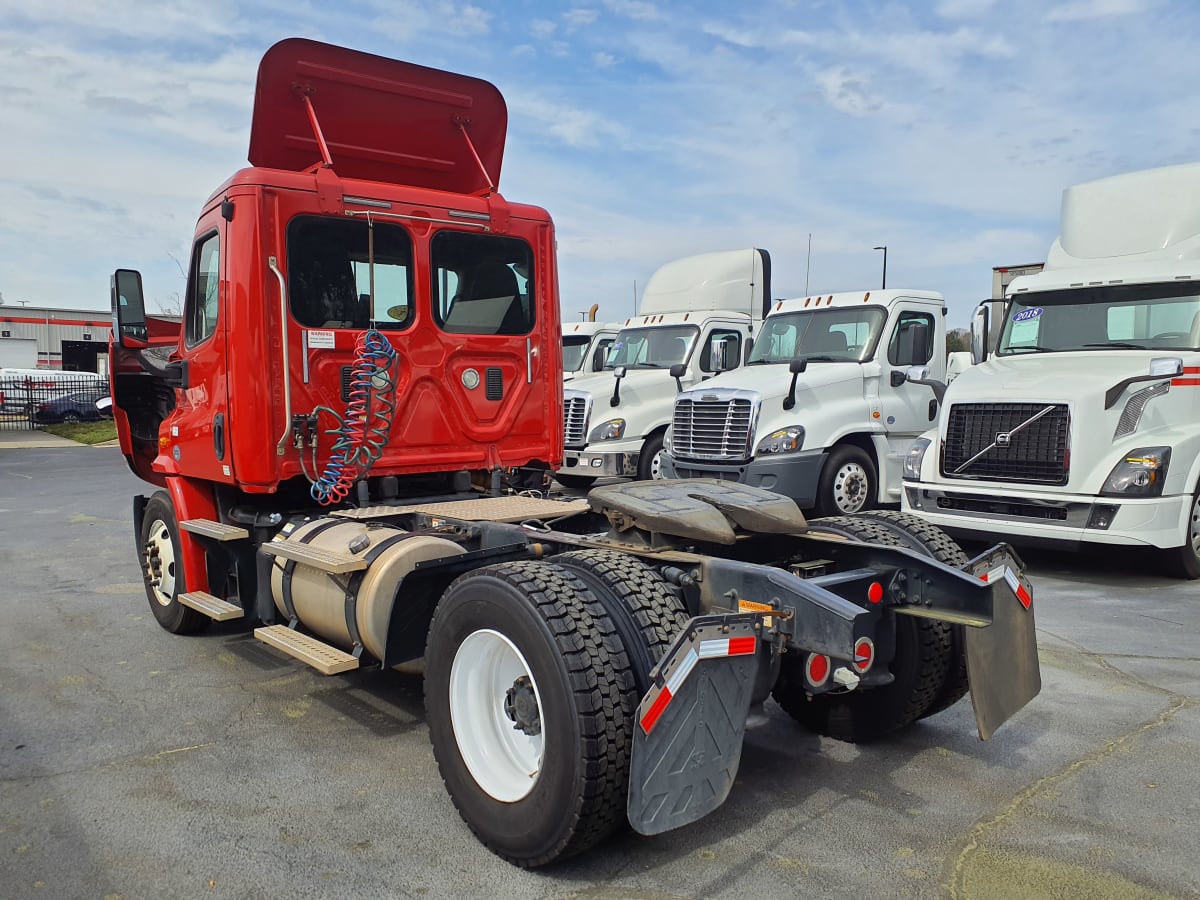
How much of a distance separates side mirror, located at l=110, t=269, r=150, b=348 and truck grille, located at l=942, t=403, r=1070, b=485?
6.59m

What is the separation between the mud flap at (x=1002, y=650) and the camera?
3.39m

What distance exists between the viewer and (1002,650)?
3.52 metres

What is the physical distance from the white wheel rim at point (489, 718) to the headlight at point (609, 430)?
926 centimetres

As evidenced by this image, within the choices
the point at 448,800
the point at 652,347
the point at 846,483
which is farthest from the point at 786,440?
the point at 448,800

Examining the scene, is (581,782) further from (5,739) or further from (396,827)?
(5,739)

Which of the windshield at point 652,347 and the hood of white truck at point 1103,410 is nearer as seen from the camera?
the hood of white truck at point 1103,410

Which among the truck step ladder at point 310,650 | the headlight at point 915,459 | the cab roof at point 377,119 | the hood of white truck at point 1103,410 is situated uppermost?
the cab roof at point 377,119

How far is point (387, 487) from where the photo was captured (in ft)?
18.2

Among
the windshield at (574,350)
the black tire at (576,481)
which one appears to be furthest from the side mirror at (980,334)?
the windshield at (574,350)

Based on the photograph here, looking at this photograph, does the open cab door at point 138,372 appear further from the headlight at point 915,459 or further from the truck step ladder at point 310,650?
the headlight at point 915,459

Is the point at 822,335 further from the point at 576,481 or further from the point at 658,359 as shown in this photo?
the point at 576,481

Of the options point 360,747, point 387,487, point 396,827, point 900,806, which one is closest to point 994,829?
point 900,806

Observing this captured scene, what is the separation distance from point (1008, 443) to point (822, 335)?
3.39 metres

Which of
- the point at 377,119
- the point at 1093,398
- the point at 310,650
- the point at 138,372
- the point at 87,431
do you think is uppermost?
the point at 377,119
